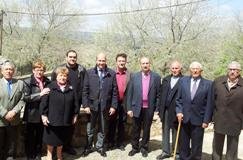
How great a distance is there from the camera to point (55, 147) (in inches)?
277

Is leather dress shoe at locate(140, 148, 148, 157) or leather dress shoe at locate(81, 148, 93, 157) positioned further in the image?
leather dress shoe at locate(140, 148, 148, 157)

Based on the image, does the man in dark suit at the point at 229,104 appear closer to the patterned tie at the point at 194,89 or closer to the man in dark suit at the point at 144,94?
the patterned tie at the point at 194,89

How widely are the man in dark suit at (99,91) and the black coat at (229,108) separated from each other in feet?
5.75

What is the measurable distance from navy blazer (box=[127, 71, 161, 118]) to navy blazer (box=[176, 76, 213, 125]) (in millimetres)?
606

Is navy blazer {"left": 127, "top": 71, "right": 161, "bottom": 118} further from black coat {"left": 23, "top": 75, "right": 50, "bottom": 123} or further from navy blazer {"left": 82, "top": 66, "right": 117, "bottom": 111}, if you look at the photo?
black coat {"left": 23, "top": 75, "right": 50, "bottom": 123}

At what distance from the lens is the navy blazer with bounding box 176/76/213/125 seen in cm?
670

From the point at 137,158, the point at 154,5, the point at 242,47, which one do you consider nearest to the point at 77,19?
the point at 154,5

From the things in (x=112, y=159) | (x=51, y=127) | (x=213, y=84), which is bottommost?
(x=112, y=159)

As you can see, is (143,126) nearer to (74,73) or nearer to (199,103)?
(199,103)

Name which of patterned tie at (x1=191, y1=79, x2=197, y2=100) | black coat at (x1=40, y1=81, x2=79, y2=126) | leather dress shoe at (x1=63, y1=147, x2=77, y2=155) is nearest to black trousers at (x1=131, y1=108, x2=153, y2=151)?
patterned tie at (x1=191, y1=79, x2=197, y2=100)

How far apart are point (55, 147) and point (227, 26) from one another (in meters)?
26.0

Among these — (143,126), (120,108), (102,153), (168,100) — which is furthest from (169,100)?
(102,153)

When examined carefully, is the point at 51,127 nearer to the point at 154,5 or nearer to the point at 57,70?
the point at 57,70

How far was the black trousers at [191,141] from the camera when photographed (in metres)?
6.82
